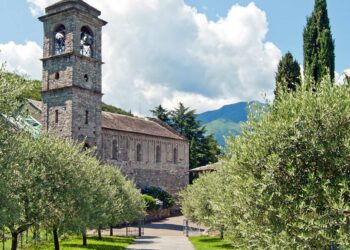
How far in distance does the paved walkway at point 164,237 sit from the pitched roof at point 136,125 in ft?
39.6

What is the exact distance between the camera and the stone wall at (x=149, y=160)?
5455cm

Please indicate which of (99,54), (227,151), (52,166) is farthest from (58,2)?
(227,151)

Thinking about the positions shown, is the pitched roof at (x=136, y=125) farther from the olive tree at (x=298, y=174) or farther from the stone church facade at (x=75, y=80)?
the olive tree at (x=298, y=174)

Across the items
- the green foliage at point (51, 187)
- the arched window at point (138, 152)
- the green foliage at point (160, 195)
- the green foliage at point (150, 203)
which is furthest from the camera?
the green foliage at point (160, 195)

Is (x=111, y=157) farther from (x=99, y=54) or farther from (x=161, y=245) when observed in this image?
(x=161, y=245)

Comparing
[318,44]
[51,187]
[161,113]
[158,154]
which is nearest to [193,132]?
[161,113]

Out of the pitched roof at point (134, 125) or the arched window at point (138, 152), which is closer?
the pitched roof at point (134, 125)

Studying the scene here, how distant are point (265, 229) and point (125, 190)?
26.6 meters

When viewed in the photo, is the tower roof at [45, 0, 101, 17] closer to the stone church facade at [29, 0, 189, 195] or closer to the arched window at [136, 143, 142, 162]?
the stone church facade at [29, 0, 189, 195]

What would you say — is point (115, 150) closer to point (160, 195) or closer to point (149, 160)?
point (149, 160)

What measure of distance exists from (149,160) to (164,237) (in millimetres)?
23735

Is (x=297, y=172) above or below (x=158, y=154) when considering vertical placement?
below

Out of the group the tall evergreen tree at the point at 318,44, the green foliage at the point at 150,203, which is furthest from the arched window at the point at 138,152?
the tall evergreen tree at the point at 318,44

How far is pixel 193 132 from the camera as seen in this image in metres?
87.4
